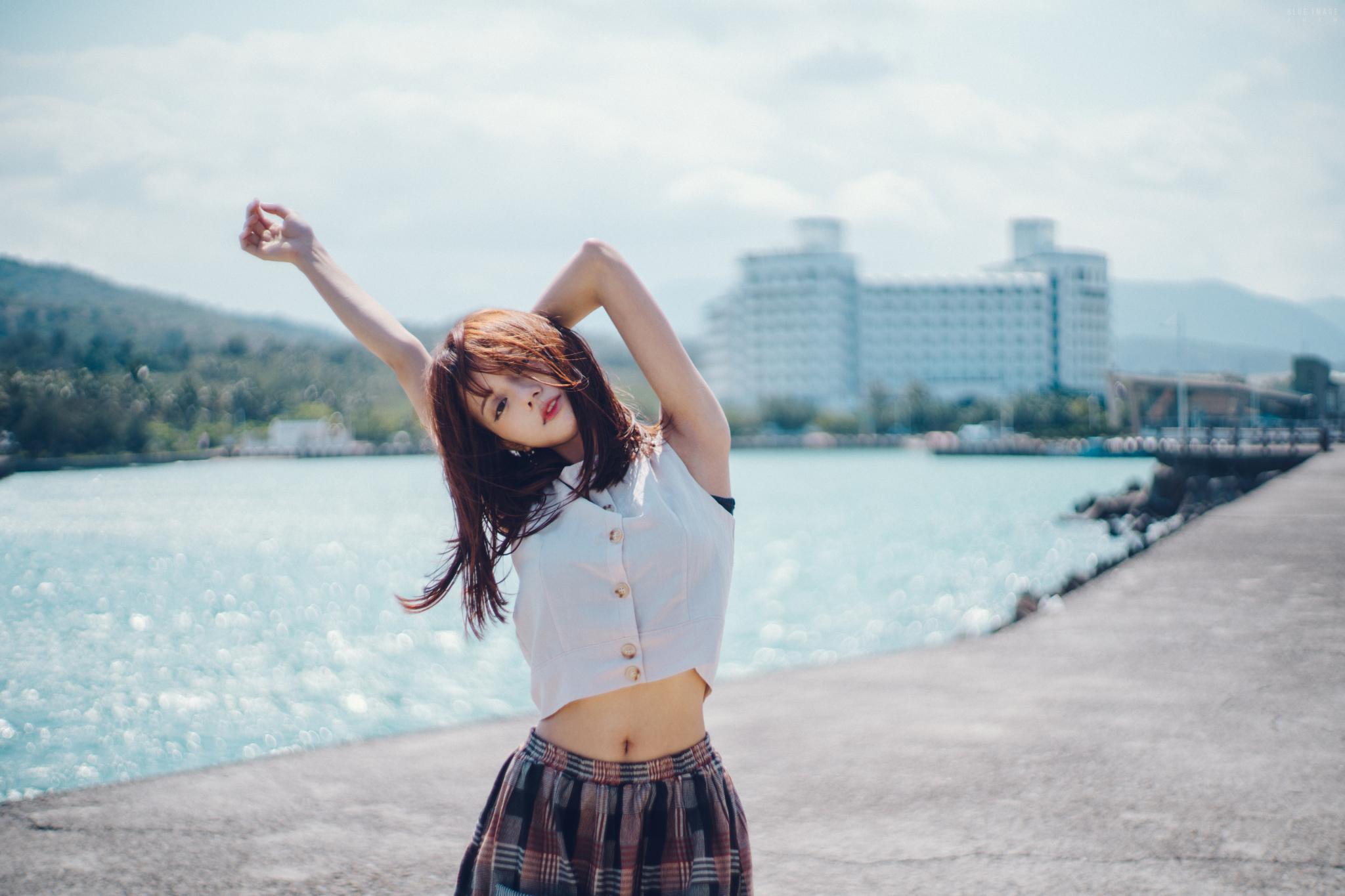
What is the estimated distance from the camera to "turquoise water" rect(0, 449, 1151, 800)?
10.7 m

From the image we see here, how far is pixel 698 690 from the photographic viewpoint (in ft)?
5.46

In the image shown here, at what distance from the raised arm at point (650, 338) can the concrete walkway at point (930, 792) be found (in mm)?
1774

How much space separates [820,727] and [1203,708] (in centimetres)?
167

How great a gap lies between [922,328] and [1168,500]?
106934mm

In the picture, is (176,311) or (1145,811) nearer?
(1145,811)

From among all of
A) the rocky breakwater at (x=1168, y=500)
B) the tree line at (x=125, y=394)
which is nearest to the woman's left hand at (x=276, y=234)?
the tree line at (x=125, y=394)

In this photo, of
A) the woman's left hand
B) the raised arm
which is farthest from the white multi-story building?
the raised arm

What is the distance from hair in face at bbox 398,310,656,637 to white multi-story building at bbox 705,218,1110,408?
133 m

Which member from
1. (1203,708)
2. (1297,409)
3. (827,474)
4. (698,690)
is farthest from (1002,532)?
(827,474)

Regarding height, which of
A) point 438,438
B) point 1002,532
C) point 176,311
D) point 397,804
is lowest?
point 1002,532

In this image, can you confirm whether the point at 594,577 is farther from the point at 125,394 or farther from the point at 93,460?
the point at 125,394

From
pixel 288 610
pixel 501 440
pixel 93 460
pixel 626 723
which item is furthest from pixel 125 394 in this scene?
pixel 288 610

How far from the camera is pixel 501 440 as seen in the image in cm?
163

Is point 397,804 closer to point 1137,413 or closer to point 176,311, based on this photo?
point 176,311
